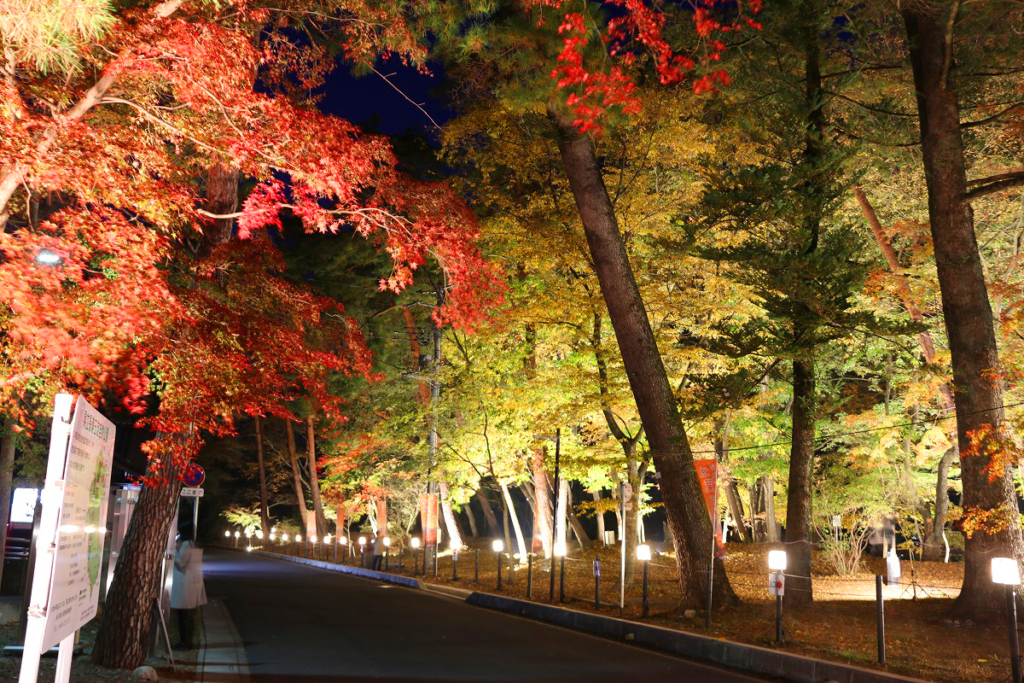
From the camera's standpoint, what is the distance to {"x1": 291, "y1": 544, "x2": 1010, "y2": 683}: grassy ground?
371 inches

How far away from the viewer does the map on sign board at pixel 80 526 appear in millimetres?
3977

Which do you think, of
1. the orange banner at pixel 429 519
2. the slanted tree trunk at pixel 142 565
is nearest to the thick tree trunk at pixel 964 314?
the slanted tree trunk at pixel 142 565

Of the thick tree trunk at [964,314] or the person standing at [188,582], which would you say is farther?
the person standing at [188,582]

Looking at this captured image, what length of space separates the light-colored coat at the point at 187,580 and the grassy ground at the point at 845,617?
24.8ft

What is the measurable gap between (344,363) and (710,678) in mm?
6153

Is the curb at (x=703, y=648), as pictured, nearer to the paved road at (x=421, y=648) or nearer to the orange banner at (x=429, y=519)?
the paved road at (x=421, y=648)

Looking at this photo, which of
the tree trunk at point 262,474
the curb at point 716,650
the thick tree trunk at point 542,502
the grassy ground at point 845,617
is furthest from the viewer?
the tree trunk at point 262,474

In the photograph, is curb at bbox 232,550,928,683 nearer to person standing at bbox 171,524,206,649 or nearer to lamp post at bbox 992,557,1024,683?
lamp post at bbox 992,557,1024,683

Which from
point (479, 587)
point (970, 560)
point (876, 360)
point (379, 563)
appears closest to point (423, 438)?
point (379, 563)

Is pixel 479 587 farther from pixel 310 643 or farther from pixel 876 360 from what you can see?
pixel 876 360

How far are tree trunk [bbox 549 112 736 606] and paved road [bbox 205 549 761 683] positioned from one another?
2486 millimetres

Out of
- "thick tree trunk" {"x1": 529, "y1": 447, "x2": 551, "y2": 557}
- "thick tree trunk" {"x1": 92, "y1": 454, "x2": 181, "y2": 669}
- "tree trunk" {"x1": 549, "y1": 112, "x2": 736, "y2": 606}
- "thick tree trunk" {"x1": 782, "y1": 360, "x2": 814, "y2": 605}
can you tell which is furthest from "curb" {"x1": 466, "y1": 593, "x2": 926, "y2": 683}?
"thick tree trunk" {"x1": 529, "y1": 447, "x2": 551, "y2": 557}

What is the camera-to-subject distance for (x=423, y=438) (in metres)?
31.0

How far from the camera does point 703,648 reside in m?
11.3
